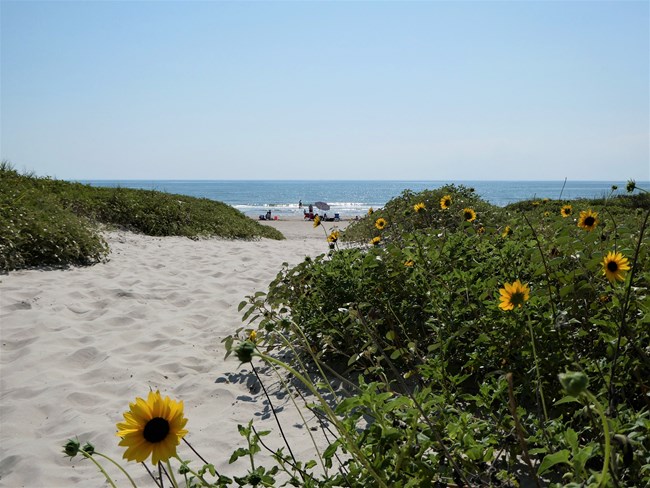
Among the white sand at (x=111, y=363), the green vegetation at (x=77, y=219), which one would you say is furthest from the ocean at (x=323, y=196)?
the white sand at (x=111, y=363)

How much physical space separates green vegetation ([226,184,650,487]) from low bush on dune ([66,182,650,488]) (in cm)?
1

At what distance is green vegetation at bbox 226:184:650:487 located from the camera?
173cm

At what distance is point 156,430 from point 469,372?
6.89 ft

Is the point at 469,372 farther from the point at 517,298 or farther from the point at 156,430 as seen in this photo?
the point at 156,430

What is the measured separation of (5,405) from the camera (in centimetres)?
347

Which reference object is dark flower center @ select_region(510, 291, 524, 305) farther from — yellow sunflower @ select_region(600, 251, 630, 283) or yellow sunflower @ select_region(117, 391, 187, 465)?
yellow sunflower @ select_region(117, 391, 187, 465)

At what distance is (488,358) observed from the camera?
283 centimetres

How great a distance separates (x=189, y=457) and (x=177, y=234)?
9.30 m

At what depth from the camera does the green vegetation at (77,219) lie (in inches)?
279

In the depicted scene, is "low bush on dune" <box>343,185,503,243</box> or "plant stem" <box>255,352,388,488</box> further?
"low bush on dune" <box>343,185,503,243</box>

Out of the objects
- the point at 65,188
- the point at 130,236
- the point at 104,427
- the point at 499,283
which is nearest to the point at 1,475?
the point at 104,427

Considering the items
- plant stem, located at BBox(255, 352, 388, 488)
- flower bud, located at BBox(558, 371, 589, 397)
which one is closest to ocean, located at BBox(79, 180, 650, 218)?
plant stem, located at BBox(255, 352, 388, 488)

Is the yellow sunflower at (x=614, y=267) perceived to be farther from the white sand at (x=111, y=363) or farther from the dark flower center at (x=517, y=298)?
the white sand at (x=111, y=363)

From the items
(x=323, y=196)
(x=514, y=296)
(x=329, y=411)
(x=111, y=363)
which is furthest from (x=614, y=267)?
(x=323, y=196)
